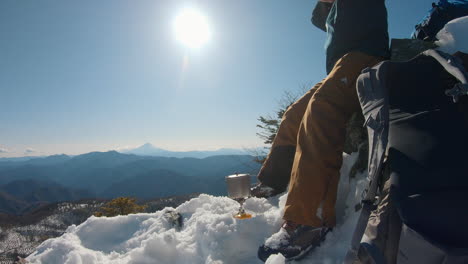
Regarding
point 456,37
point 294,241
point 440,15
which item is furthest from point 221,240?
point 440,15

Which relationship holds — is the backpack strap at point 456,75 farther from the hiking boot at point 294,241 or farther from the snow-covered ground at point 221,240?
the hiking boot at point 294,241

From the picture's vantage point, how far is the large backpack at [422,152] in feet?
4.03

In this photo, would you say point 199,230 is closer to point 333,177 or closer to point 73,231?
point 333,177

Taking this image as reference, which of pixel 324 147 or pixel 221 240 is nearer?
pixel 324 147

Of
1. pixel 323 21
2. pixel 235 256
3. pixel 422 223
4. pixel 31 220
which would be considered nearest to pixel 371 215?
pixel 422 223

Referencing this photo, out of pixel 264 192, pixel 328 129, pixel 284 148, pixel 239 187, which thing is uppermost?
pixel 328 129

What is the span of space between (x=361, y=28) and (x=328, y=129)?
4.51 ft

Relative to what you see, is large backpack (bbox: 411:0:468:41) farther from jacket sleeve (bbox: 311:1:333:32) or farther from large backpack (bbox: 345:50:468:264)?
large backpack (bbox: 345:50:468:264)

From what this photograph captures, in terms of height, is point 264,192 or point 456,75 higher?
point 456,75

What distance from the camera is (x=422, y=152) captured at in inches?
55.4

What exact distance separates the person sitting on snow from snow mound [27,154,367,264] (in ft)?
0.63

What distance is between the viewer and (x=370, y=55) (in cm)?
285

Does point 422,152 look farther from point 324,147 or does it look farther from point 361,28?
point 361,28

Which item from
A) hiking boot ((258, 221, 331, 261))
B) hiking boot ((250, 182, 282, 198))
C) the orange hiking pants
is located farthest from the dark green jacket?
hiking boot ((250, 182, 282, 198))
